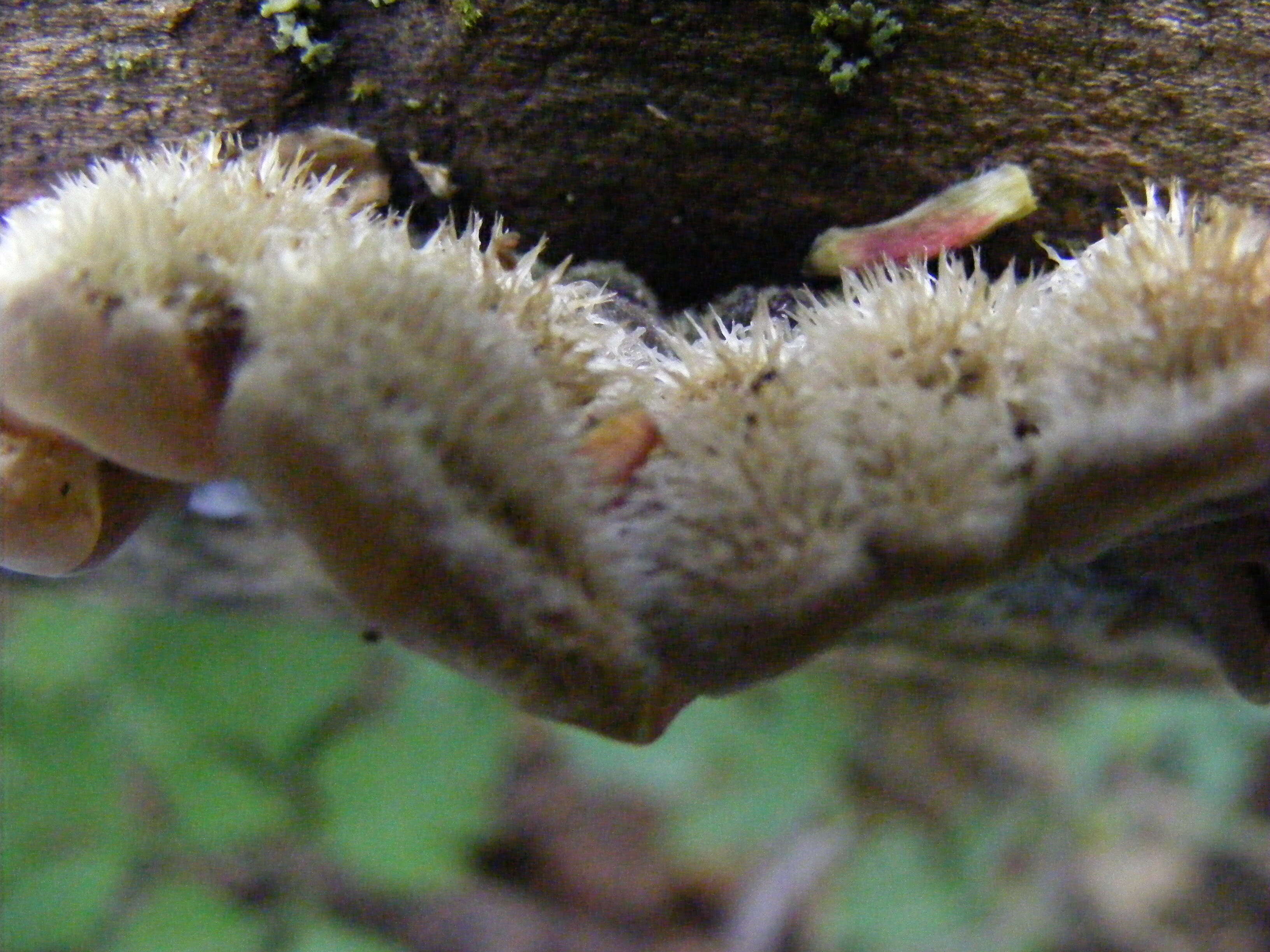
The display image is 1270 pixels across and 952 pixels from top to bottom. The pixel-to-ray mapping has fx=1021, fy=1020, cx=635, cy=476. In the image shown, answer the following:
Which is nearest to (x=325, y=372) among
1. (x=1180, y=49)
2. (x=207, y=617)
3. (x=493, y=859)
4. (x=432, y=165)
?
(x=432, y=165)

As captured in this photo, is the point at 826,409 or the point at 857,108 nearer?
the point at 826,409

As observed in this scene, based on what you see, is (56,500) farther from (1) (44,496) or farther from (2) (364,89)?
(2) (364,89)

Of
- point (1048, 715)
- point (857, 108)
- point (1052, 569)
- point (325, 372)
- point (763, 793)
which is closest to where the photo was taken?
point (325, 372)

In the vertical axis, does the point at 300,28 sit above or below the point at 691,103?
above

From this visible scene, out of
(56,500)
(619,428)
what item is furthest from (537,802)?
(619,428)

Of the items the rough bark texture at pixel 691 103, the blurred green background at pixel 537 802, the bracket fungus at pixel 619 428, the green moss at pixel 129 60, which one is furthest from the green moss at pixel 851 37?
the blurred green background at pixel 537 802

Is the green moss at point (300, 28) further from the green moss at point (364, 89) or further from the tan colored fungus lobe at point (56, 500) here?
the tan colored fungus lobe at point (56, 500)

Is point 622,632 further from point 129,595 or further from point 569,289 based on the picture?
point 129,595
